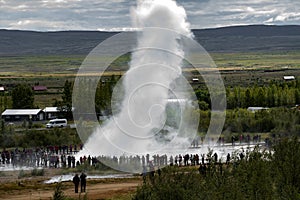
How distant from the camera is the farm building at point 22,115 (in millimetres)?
58375

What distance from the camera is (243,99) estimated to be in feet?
A: 209

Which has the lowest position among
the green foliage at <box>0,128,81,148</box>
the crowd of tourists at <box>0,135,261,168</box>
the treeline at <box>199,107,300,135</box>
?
the crowd of tourists at <box>0,135,261,168</box>

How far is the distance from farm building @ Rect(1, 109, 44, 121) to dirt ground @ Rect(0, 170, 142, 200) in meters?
26.8

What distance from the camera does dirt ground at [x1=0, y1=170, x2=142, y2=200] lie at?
26.5 meters

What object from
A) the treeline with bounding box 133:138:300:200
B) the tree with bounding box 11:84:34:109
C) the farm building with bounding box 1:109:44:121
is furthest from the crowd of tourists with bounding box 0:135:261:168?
the tree with bounding box 11:84:34:109

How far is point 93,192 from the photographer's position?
27094mm

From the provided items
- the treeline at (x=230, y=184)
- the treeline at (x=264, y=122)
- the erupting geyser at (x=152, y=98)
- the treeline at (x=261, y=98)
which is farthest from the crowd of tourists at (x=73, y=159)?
the treeline at (x=261, y=98)

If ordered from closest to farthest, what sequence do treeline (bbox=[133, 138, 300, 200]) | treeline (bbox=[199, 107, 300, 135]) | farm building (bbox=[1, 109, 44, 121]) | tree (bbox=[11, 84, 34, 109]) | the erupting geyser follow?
treeline (bbox=[133, 138, 300, 200]), the erupting geyser, treeline (bbox=[199, 107, 300, 135]), farm building (bbox=[1, 109, 44, 121]), tree (bbox=[11, 84, 34, 109])

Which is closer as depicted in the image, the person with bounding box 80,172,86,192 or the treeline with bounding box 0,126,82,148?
the person with bounding box 80,172,86,192

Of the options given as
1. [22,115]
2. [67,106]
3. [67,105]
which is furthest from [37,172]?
[67,105]

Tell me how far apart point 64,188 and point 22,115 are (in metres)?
31.9

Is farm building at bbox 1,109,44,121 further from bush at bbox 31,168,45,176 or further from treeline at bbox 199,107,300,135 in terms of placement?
bush at bbox 31,168,45,176

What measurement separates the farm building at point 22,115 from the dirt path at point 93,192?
30451mm

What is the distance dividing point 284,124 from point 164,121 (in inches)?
952
